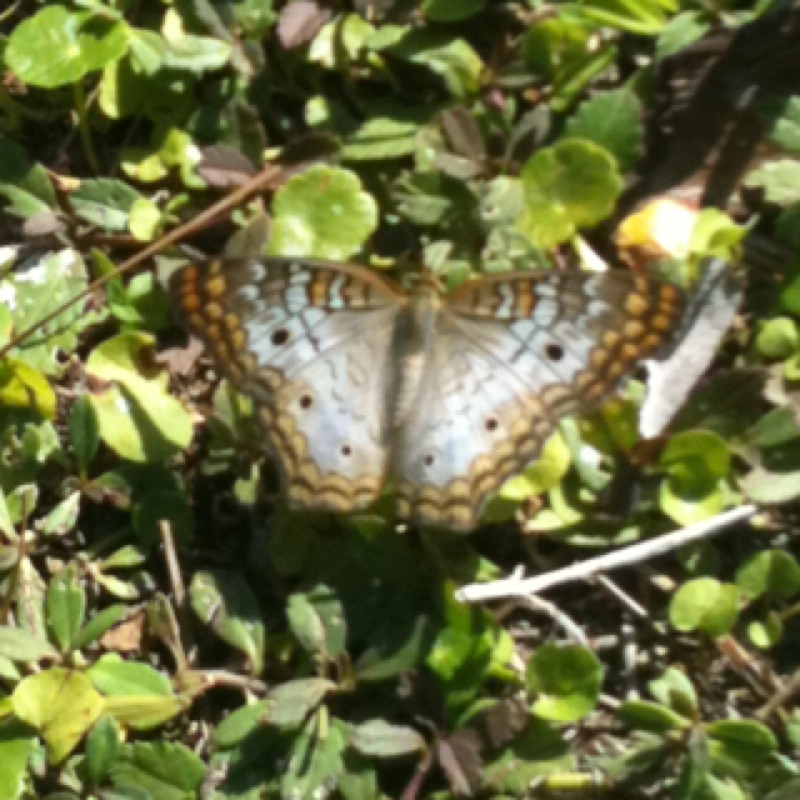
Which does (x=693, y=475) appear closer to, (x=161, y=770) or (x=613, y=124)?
(x=613, y=124)

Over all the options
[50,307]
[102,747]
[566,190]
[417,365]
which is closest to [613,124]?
[566,190]

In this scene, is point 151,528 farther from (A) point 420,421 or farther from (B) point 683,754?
(B) point 683,754

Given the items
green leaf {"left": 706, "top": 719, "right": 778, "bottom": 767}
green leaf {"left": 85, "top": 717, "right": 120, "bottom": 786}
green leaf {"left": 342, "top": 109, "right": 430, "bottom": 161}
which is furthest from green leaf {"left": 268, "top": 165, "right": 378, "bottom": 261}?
green leaf {"left": 706, "top": 719, "right": 778, "bottom": 767}

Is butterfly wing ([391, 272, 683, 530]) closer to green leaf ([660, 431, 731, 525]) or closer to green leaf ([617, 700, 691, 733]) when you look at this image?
green leaf ([660, 431, 731, 525])

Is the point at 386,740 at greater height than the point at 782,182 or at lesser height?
lesser

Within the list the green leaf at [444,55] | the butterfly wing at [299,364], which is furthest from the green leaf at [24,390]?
the green leaf at [444,55]

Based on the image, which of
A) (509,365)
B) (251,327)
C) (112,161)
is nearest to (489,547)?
(509,365)

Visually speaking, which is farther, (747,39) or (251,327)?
(747,39)
